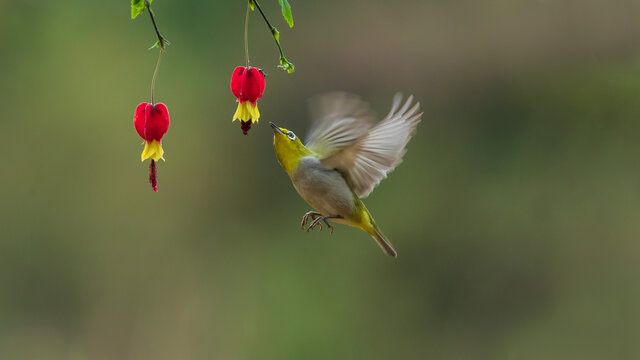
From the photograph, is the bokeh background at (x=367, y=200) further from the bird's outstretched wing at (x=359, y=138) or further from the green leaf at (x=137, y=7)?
the green leaf at (x=137, y=7)

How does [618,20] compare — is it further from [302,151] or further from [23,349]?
[23,349]

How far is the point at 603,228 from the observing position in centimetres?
312

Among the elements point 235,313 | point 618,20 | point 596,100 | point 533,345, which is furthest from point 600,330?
point 235,313

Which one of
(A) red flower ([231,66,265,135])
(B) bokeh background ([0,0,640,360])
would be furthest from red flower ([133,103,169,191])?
(B) bokeh background ([0,0,640,360])

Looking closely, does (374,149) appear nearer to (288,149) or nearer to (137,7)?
(288,149)

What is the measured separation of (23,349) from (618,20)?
3084 mm

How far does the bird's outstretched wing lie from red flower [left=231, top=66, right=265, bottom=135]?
0.16m

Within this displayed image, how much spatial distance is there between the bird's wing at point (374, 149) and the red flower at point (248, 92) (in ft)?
0.60

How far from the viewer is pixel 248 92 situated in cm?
92

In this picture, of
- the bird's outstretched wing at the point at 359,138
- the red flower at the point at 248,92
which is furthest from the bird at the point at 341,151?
the red flower at the point at 248,92

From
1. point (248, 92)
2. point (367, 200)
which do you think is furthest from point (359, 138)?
point (367, 200)

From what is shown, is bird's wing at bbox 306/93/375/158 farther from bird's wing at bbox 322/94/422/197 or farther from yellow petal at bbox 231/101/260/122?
yellow petal at bbox 231/101/260/122

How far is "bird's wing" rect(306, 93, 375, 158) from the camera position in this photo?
1031 millimetres

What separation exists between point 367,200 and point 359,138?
7.07 ft
